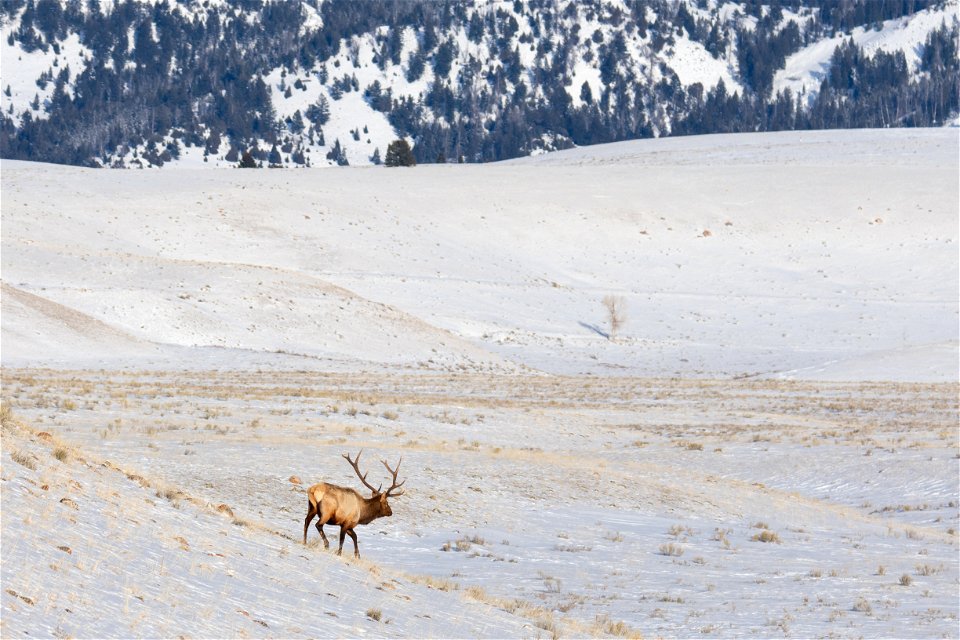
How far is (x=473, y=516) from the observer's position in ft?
60.0

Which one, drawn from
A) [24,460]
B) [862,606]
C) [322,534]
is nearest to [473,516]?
[862,606]

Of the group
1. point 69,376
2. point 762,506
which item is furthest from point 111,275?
point 762,506

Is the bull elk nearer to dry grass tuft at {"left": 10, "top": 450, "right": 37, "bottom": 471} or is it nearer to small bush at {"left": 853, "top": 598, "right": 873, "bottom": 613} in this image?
dry grass tuft at {"left": 10, "top": 450, "right": 37, "bottom": 471}

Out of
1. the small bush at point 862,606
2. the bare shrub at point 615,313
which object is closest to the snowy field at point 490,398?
the small bush at point 862,606

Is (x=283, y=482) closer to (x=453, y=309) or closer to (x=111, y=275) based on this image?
(x=111, y=275)

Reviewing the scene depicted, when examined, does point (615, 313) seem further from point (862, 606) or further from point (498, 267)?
point (862, 606)

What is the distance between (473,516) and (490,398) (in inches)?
769

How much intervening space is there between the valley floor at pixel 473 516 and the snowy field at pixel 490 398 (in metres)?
0.06

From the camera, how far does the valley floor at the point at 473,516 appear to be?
9.67 metres

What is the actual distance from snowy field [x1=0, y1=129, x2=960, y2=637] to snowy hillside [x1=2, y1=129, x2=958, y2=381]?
0.29 meters

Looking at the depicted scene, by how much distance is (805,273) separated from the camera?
78375 mm

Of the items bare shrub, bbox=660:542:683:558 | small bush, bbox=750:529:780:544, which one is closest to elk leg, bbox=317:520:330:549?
bare shrub, bbox=660:542:683:558

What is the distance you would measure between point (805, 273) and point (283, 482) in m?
64.2

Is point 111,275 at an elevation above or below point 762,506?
above
